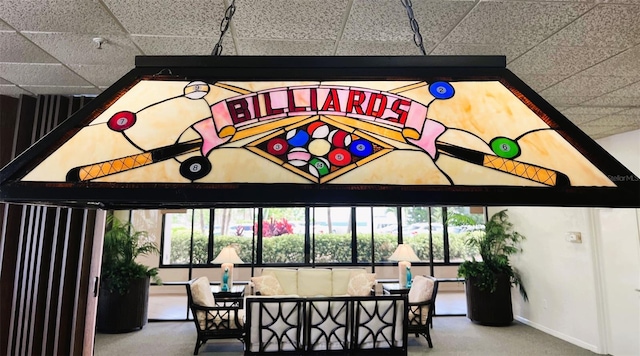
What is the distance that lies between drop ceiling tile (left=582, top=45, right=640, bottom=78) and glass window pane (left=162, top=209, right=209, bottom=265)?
6891 millimetres

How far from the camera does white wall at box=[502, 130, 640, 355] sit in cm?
400

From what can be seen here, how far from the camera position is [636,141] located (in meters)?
3.92

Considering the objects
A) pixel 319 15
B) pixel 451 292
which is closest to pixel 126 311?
pixel 319 15

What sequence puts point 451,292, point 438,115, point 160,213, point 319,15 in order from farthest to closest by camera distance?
1. point 451,292
2. point 160,213
3. point 319,15
4. point 438,115

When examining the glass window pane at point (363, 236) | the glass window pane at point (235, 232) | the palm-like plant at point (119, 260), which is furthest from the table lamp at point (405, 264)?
the palm-like plant at point (119, 260)

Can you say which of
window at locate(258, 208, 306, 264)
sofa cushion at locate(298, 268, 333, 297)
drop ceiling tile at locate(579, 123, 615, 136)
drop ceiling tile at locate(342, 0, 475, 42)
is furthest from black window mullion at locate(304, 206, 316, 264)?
drop ceiling tile at locate(342, 0, 475, 42)

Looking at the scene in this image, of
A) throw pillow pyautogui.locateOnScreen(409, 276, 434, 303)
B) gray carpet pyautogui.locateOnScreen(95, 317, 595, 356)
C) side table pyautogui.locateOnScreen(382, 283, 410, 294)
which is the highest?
throw pillow pyautogui.locateOnScreen(409, 276, 434, 303)

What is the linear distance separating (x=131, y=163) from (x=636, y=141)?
16.5 ft

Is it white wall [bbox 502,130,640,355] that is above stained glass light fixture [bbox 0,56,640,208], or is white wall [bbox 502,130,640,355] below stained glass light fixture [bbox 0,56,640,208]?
below

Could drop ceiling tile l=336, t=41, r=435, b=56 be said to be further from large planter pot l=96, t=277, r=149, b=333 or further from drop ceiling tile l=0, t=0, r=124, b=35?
large planter pot l=96, t=277, r=149, b=333

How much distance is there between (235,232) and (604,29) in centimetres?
706

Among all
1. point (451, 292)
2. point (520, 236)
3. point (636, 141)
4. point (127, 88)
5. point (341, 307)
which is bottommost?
point (451, 292)

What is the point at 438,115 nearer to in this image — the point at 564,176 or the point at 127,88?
the point at 564,176

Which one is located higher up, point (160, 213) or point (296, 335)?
point (160, 213)
